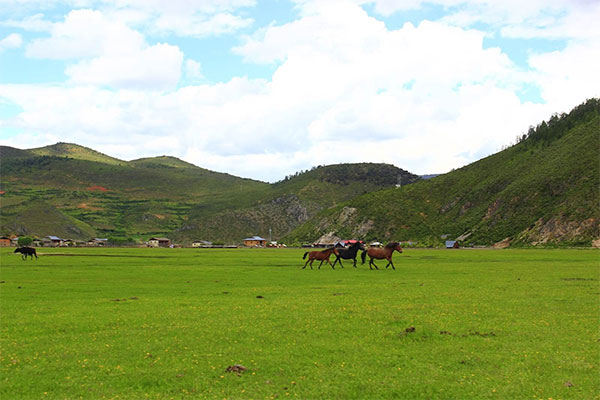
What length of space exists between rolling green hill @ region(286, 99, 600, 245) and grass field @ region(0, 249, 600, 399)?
10037 centimetres

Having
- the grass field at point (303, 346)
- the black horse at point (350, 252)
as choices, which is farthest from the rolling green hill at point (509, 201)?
the grass field at point (303, 346)

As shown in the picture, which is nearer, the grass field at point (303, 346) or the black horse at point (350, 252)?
the grass field at point (303, 346)

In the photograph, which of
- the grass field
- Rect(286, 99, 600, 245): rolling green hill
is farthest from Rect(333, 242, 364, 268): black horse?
Rect(286, 99, 600, 245): rolling green hill

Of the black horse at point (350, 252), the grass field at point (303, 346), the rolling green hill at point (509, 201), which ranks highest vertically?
the rolling green hill at point (509, 201)

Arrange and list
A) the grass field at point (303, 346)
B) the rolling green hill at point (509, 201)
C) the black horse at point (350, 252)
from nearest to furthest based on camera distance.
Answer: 1. the grass field at point (303, 346)
2. the black horse at point (350, 252)
3. the rolling green hill at point (509, 201)

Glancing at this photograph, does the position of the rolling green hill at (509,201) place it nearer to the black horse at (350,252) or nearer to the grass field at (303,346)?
the black horse at (350,252)

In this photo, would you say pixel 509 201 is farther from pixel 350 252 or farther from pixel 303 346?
pixel 303 346

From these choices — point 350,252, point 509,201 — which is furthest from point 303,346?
point 509,201

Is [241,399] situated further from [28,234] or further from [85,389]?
[28,234]

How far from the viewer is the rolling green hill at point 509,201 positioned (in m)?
118

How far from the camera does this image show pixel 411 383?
1059 centimetres

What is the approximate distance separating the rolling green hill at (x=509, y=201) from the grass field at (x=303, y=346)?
100369 millimetres

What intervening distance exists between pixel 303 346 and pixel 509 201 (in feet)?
454

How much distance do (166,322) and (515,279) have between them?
24369 mm
